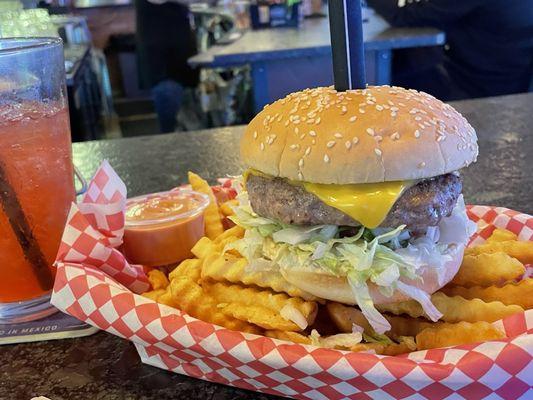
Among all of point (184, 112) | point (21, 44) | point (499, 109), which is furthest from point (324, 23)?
point (21, 44)

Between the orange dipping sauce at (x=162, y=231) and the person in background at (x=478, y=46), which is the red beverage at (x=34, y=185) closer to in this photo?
the orange dipping sauce at (x=162, y=231)

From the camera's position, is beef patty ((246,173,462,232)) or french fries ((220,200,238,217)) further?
french fries ((220,200,238,217))

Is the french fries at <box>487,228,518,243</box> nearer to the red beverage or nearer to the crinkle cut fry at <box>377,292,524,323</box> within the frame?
A: the crinkle cut fry at <box>377,292,524,323</box>

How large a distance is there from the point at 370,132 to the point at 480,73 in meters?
4.26

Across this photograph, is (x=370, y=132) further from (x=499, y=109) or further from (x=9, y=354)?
(x=499, y=109)

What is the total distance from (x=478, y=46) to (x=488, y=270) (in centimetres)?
412

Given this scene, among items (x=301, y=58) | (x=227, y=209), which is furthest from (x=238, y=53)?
(x=227, y=209)

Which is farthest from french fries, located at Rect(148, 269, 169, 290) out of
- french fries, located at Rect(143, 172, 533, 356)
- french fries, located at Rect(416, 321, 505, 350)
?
french fries, located at Rect(416, 321, 505, 350)

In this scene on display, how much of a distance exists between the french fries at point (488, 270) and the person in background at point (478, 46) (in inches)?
155

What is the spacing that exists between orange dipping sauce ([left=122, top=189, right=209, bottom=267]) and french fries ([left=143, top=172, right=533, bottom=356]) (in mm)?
182

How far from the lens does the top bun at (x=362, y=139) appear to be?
120cm

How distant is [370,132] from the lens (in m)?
1.22

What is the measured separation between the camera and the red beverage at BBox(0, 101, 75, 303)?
55.7 inches

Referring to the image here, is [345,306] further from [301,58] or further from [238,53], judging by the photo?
[301,58]
